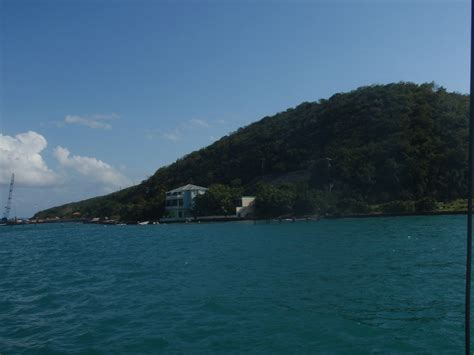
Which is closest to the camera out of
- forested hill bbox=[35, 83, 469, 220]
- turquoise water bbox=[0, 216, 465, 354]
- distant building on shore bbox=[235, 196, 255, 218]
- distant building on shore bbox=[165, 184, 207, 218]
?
turquoise water bbox=[0, 216, 465, 354]

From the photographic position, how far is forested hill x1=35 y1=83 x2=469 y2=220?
92312mm

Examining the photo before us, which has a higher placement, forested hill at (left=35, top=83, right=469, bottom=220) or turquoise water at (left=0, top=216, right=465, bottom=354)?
forested hill at (left=35, top=83, right=469, bottom=220)

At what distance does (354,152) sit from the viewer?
10550cm

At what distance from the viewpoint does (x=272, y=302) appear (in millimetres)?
15188

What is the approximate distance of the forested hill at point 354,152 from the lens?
9231 centimetres

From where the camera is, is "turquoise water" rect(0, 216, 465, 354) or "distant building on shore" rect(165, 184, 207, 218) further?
"distant building on shore" rect(165, 184, 207, 218)

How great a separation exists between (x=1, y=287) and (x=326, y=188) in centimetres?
8567

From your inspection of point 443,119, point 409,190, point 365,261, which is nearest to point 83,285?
point 365,261

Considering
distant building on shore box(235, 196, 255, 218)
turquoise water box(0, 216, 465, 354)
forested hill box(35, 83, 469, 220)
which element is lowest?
turquoise water box(0, 216, 465, 354)

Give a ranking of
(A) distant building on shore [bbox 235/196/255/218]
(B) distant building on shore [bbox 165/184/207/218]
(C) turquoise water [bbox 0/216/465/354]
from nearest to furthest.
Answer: (C) turquoise water [bbox 0/216/465/354], (A) distant building on shore [bbox 235/196/255/218], (B) distant building on shore [bbox 165/184/207/218]

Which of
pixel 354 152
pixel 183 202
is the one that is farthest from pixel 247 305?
pixel 183 202

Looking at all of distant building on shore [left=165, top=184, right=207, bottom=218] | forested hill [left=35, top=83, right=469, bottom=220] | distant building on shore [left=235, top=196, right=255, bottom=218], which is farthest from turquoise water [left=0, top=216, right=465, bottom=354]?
distant building on shore [left=165, top=184, right=207, bottom=218]

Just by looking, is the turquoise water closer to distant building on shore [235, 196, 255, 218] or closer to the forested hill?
the forested hill

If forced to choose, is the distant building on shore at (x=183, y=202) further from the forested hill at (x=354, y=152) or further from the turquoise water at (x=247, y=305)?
the turquoise water at (x=247, y=305)
